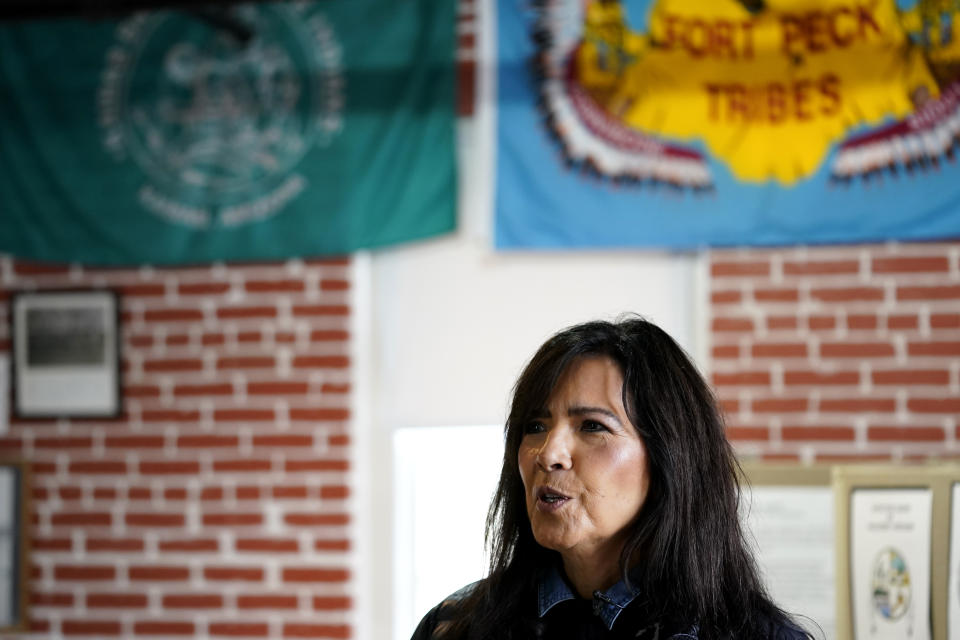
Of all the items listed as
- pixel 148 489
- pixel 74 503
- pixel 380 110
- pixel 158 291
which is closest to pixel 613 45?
pixel 380 110

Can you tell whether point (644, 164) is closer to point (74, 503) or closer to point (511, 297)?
point (511, 297)

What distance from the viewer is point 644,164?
3.83m

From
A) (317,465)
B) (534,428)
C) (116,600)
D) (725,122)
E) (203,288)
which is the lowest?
(116,600)

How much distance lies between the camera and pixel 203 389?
163 inches

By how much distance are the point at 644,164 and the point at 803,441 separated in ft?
3.52

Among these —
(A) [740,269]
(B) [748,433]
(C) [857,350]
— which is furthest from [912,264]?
(B) [748,433]

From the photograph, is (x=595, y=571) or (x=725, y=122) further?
(x=725, y=122)

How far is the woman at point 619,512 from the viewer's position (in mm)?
1672

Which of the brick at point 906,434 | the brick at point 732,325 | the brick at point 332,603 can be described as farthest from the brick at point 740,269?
the brick at point 332,603

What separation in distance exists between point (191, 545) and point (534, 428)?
105 inches

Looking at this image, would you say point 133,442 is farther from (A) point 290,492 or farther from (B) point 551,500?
(B) point 551,500

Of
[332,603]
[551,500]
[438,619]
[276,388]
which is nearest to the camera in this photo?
[551,500]

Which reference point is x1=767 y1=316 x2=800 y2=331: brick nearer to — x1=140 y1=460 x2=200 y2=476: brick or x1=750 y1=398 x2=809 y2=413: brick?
x1=750 y1=398 x2=809 y2=413: brick

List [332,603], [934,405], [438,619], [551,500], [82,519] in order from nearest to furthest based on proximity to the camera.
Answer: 1. [551,500]
2. [438,619]
3. [934,405]
4. [332,603]
5. [82,519]
